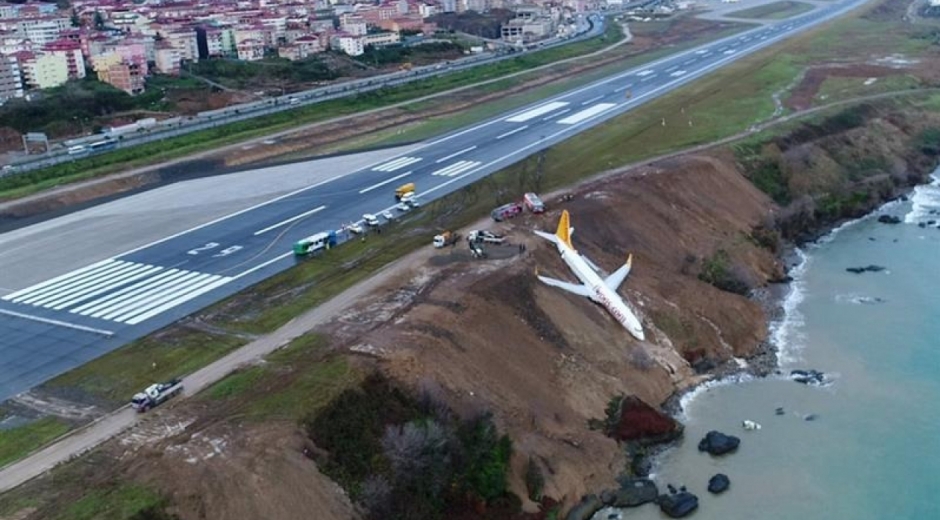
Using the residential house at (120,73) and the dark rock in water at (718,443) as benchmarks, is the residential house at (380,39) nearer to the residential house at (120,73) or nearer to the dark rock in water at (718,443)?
the residential house at (120,73)

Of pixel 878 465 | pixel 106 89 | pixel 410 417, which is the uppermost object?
pixel 106 89

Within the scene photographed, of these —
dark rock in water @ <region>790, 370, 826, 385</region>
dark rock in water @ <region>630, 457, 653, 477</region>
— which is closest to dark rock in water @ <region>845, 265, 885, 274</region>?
dark rock in water @ <region>790, 370, 826, 385</region>

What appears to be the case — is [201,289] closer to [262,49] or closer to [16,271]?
[16,271]

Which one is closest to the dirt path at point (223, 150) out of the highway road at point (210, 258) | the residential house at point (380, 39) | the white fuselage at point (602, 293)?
the highway road at point (210, 258)

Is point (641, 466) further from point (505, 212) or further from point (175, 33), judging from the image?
point (175, 33)

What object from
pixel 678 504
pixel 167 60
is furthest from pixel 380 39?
pixel 678 504

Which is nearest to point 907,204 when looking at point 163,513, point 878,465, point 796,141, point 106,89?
point 796,141
